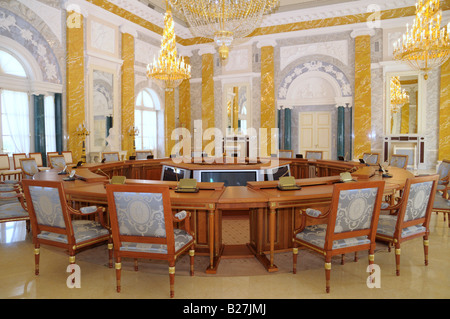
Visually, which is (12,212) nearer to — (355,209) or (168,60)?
(355,209)

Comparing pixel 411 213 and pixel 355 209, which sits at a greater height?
pixel 355 209

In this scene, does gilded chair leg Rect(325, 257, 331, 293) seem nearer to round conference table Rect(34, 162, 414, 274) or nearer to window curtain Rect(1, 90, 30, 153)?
round conference table Rect(34, 162, 414, 274)

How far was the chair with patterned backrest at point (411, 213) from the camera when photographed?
9.41ft

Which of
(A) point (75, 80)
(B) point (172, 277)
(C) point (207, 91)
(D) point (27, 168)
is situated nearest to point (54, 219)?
(B) point (172, 277)

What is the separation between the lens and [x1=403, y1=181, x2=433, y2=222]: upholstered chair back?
2885 mm

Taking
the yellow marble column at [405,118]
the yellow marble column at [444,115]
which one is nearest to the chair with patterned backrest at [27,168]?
the yellow marble column at [405,118]

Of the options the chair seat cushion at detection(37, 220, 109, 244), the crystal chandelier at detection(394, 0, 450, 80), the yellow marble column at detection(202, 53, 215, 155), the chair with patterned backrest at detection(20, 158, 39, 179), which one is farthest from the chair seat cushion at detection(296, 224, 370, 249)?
the yellow marble column at detection(202, 53, 215, 155)

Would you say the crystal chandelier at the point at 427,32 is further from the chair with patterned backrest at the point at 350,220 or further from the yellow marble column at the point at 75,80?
the yellow marble column at the point at 75,80

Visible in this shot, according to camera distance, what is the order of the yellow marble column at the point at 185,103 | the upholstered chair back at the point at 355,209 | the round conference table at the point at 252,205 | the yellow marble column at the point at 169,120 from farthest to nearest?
1. the yellow marble column at the point at 185,103
2. the yellow marble column at the point at 169,120
3. the round conference table at the point at 252,205
4. the upholstered chair back at the point at 355,209

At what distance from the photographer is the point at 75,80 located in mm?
8812

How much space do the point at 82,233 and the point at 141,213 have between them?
81 cm

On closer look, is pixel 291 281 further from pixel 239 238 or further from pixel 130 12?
pixel 130 12

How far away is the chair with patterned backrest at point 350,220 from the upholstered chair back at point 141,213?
4.48 feet

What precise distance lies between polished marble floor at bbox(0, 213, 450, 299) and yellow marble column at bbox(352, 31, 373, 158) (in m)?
7.92
